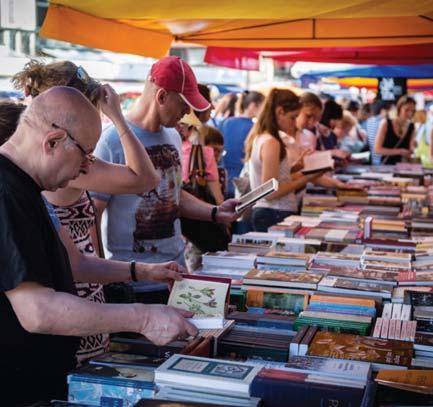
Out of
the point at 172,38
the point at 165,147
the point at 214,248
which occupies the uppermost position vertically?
the point at 172,38

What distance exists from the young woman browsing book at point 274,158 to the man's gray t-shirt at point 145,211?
5.71 feet

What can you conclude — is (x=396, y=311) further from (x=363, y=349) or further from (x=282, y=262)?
(x=282, y=262)

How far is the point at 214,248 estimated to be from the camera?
4473 mm

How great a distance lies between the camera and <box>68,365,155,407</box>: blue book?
5.50ft

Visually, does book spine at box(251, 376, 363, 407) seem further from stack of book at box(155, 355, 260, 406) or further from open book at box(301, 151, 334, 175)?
open book at box(301, 151, 334, 175)

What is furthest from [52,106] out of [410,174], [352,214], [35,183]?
[410,174]

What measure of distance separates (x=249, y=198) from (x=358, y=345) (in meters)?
1.48

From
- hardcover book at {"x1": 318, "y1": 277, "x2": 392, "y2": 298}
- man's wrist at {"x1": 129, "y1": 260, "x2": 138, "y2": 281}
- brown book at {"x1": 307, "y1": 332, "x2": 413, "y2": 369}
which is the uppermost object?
man's wrist at {"x1": 129, "y1": 260, "x2": 138, "y2": 281}

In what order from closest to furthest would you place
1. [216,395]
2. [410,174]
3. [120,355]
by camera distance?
[216,395] → [120,355] → [410,174]

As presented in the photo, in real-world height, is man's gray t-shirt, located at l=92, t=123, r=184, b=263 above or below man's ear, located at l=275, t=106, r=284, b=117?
below

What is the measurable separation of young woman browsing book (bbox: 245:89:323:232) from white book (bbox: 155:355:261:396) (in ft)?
10.4

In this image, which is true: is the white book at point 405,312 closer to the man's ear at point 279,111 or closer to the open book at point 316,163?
the man's ear at point 279,111

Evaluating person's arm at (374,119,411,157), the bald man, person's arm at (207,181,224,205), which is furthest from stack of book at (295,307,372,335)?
person's arm at (374,119,411,157)

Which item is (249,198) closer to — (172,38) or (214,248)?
(214,248)
